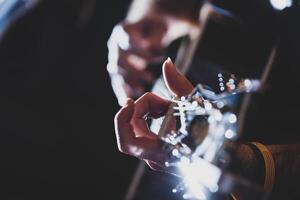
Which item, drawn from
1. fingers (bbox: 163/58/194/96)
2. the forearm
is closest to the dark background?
fingers (bbox: 163/58/194/96)

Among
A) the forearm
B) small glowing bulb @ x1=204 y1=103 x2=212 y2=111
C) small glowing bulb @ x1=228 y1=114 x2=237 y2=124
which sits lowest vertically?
the forearm

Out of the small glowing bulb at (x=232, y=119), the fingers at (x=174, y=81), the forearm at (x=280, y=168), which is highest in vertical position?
the fingers at (x=174, y=81)

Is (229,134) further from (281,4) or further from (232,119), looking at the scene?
(281,4)

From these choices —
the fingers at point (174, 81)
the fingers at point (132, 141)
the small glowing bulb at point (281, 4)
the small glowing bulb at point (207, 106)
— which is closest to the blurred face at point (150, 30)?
the small glowing bulb at point (281, 4)

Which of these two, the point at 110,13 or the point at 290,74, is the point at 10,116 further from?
the point at 290,74

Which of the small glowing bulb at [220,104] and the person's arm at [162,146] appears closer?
the small glowing bulb at [220,104]

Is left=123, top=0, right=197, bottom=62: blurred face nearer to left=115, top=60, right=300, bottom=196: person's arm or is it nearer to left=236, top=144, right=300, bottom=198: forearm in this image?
left=115, top=60, right=300, bottom=196: person's arm

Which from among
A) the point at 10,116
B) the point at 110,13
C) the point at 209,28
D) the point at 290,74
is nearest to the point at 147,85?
the point at 209,28

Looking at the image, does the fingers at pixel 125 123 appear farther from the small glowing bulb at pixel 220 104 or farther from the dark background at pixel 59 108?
the dark background at pixel 59 108
